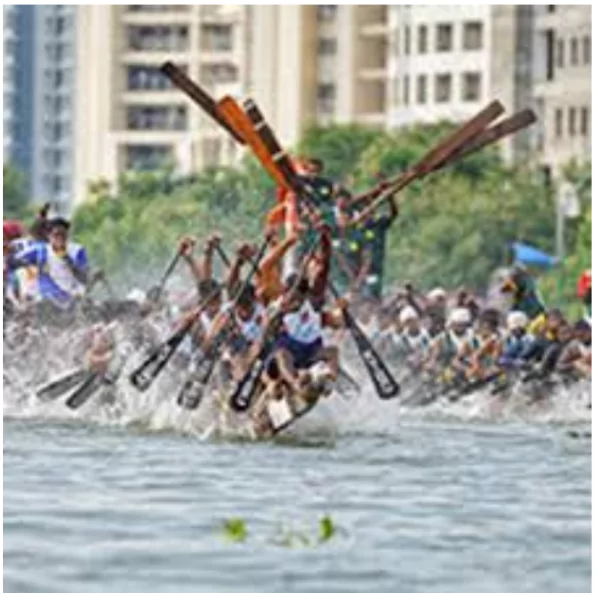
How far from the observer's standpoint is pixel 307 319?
26.2 m

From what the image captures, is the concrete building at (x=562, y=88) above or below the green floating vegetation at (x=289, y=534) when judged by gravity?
above

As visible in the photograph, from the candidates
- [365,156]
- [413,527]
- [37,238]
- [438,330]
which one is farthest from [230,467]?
[365,156]

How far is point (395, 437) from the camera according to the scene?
27672mm

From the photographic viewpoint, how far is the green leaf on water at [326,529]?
19759mm

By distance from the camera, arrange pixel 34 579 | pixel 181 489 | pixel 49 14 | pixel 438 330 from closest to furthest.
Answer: pixel 34 579 → pixel 181 489 → pixel 438 330 → pixel 49 14

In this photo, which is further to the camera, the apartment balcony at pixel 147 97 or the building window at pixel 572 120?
the apartment balcony at pixel 147 97

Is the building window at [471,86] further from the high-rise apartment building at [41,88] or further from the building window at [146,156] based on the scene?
the high-rise apartment building at [41,88]

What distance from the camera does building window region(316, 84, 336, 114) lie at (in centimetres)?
10056

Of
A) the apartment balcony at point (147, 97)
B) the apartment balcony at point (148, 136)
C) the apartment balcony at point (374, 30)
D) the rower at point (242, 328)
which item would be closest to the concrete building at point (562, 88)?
the apartment balcony at point (374, 30)

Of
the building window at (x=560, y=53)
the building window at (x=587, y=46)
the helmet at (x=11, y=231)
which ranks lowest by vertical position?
the helmet at (x=11, y=231)

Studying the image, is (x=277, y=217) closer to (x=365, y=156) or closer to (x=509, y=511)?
(x=509, y=511)

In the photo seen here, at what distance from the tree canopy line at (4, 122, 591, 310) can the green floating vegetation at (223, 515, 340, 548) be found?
30.4m

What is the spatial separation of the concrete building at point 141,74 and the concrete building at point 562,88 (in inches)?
1010

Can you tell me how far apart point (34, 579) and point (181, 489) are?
191 inches
